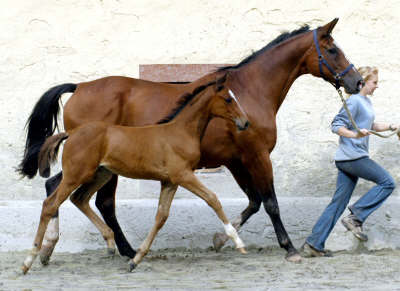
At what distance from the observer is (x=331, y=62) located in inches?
228

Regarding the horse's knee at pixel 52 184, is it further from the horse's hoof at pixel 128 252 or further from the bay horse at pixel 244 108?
the horse's hoof at pixel 128 252

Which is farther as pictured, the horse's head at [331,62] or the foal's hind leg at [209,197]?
the horse's head at [331,62]

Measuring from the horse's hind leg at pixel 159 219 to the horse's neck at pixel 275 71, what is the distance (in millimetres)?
1181

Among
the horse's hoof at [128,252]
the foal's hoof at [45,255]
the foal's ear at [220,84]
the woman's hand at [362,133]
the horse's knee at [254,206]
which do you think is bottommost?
the horse's hoof at [128,252]

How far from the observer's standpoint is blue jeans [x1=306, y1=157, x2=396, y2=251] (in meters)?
5.71

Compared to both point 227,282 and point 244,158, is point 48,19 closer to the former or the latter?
point 244,158

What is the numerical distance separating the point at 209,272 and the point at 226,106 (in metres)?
1.31

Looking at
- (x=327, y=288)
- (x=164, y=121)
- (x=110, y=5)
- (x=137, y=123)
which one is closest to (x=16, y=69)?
(x=110, y=5)

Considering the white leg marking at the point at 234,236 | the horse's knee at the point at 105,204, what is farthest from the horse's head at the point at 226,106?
the horse's knee at the point at 105,204

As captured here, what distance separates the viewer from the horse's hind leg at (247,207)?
602 centimetres

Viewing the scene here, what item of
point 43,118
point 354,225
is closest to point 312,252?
point 354,225

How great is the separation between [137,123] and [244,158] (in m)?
1.00

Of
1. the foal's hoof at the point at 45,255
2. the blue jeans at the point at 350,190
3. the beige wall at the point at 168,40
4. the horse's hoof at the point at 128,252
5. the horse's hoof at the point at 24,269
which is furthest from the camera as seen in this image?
the beige wall at the point at 168,40

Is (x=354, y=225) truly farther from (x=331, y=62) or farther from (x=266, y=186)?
(x=331, y=62)
